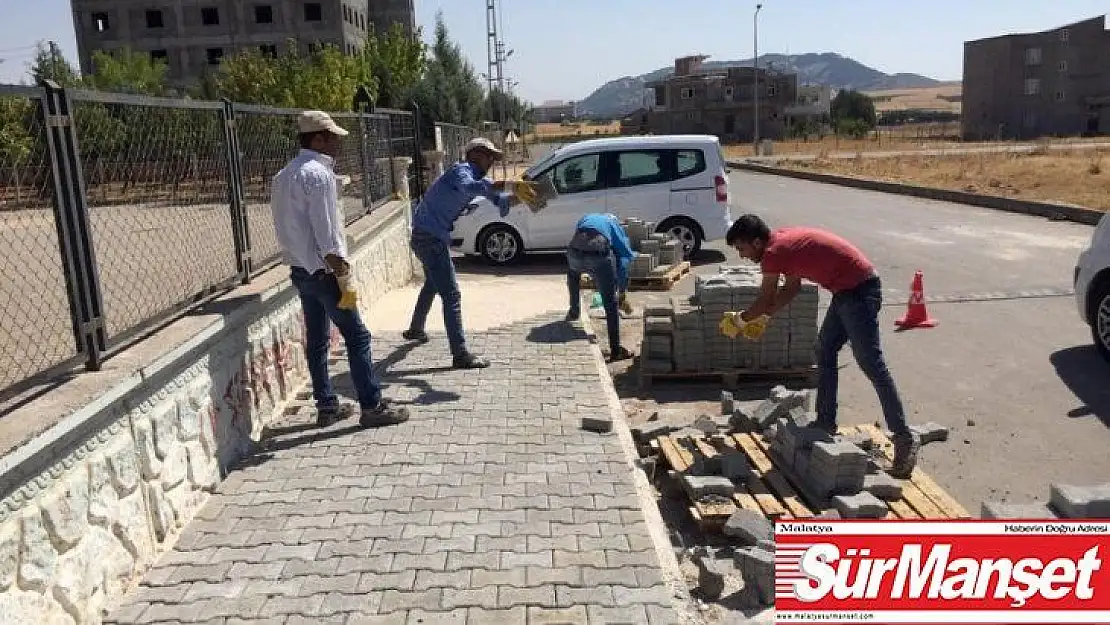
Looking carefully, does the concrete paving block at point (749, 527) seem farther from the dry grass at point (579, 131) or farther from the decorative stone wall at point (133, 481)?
the dry grass at point (579, 131)

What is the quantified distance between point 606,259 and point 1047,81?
7620 cm

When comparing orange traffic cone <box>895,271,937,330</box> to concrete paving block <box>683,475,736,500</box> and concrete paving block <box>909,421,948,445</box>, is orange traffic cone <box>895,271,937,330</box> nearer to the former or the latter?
concrete paving block <box>909,421,948,445</box>

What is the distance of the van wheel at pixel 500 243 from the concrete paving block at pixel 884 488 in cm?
921

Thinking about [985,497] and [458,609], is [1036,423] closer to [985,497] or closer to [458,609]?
[985,497]

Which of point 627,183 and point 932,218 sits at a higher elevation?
point 627,183

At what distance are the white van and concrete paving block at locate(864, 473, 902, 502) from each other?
28.2 ft

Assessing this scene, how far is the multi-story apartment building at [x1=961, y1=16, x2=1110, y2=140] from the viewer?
67.9 m

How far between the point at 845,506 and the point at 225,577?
123 inches

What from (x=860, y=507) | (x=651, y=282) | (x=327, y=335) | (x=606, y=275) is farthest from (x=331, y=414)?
(x=651, y=282)

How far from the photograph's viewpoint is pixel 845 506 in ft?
14.7

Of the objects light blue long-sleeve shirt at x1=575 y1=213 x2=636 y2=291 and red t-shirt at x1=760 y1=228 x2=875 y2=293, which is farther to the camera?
light blue long-sleeve shirt at x1=575 y1=213 x2=636 y2=291

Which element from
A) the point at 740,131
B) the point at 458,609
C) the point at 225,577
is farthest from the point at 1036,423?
the point at 740,131

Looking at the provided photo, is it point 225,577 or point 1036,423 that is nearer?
point 225,577

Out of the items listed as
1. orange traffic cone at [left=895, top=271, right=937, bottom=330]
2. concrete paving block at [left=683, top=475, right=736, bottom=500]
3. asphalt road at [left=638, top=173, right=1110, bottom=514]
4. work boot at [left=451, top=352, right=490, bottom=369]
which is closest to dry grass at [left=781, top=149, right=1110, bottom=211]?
asphalt road at [left=638, top=173, right=1110, bottom=514]
